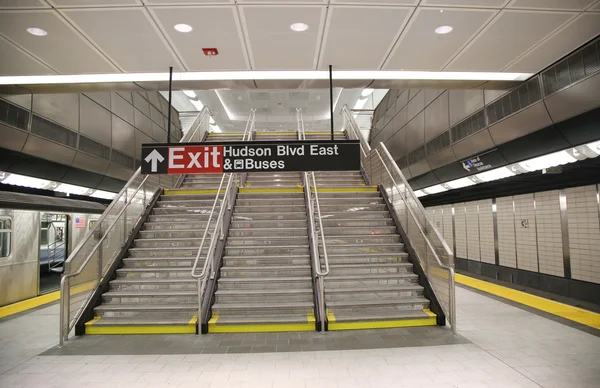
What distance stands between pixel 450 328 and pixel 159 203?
6717 mm

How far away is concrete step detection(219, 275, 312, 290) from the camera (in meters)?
5.87

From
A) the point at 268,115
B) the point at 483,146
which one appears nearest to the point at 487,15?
the point at 483,146

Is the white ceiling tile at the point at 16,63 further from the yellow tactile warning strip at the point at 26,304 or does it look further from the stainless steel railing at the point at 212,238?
the yellow tactile warning strip at the point at 26,304

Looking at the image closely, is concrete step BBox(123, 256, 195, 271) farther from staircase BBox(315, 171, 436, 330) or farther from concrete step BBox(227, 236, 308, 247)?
staircase BBox(315, 171, 436, 330)

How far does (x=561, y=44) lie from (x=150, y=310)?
685 cm

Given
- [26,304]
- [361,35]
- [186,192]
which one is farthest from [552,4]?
[26,304]

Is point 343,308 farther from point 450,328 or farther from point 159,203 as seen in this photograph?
point 159,203

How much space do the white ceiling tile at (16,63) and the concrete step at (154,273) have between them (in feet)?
11.4

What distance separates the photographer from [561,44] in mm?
4047

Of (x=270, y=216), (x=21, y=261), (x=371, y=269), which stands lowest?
(x=371, y=269)

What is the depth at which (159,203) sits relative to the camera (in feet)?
26.6

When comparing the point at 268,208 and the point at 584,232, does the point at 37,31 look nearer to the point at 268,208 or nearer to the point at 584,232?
the point at 268,208

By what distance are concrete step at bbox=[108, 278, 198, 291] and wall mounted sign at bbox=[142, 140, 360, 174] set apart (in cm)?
241

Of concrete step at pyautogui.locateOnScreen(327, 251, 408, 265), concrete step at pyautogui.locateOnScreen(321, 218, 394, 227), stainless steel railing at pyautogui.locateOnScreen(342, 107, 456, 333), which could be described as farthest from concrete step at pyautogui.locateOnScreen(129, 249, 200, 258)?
stainless steel railing at pyautogui.locateOnScreen(342, 107, 456, 333)
